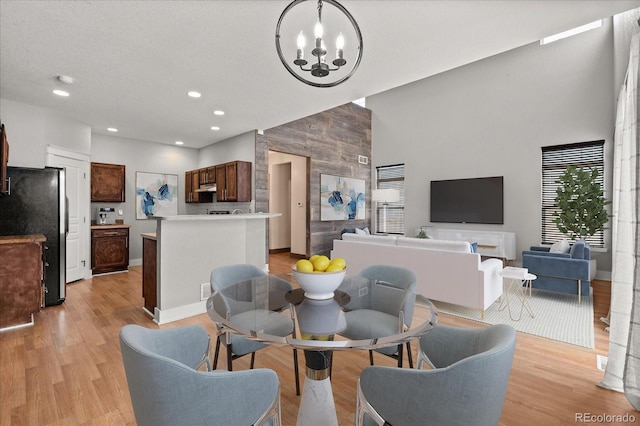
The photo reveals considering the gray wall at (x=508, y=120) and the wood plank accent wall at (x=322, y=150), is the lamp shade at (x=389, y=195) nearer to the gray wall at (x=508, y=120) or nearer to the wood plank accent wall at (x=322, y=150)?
the gray wall at (x=508, y=120)

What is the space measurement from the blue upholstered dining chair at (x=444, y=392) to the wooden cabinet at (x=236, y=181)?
187 inches

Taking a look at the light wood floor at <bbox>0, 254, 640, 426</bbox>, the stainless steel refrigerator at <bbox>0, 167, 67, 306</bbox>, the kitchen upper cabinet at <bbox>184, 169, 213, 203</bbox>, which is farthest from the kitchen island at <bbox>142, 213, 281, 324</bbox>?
the kitchen upper cabinet at <bbox>184, 169, 213, 203</bbox>

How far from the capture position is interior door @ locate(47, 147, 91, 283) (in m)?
4.74

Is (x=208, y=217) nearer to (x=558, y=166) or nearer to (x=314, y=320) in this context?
(x=314, y=320)

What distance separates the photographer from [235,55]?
9.12 feet

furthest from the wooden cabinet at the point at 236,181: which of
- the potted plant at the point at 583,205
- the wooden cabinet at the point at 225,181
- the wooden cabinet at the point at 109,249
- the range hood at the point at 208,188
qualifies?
the potted plant at the point at 583,205

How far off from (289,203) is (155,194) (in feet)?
10.7

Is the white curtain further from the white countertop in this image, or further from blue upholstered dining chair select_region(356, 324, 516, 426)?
the white countertop

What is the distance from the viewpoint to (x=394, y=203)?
8.44 meters

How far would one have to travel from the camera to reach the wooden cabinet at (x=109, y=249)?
539cm

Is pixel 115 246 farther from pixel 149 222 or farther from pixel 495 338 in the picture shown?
pixel 495 338

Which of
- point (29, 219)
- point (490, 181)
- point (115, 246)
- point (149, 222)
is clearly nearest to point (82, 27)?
point (29, 219)

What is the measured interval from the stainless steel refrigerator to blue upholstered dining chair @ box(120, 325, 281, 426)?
12.3ft

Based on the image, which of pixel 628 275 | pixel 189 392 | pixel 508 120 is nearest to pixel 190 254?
pixel 189 392
